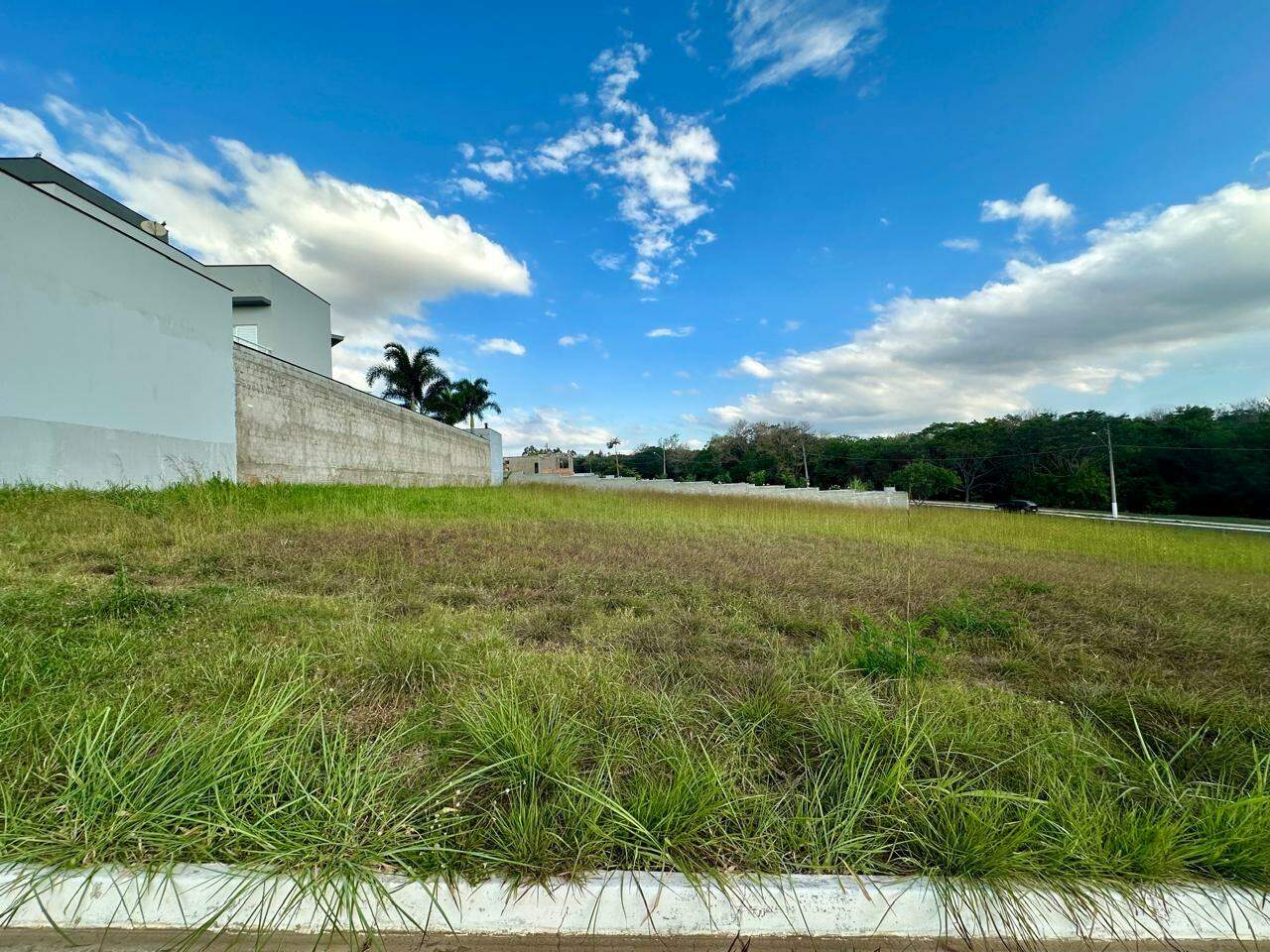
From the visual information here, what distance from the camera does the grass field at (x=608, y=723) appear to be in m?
1.37

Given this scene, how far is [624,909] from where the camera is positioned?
1.25 meters

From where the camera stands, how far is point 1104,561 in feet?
23.3

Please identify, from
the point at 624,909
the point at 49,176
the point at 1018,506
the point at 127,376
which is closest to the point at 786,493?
the point at 1018,506

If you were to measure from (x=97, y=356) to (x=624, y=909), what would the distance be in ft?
38.3

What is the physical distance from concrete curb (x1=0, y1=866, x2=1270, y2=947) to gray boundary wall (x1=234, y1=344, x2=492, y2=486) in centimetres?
1265

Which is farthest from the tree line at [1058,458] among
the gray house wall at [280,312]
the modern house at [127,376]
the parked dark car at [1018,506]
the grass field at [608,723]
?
the gray house wall at [280,312]

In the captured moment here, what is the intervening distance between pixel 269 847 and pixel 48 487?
9558 mm

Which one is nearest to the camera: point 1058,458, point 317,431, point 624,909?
point 624,909

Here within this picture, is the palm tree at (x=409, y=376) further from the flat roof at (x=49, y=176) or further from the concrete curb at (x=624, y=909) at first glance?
the concrete curb at (x=624, y=909)

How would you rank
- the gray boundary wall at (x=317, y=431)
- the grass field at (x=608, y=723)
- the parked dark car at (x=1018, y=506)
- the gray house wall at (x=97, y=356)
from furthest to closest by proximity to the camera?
the parked dark car at (x=1018, y=506) → the gray boundary wall at (x=317, y=431) → the gray house wall at (x=97, y=356) → the grass field at (x=608, y=723)

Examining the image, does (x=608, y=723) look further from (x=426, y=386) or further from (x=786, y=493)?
(x=426, y=386)

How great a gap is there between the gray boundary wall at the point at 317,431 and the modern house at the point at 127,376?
5 centimetres

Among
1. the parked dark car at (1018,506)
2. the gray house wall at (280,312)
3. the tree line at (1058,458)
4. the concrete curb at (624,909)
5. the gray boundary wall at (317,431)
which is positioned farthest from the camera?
the parked dark car at (1018,506)

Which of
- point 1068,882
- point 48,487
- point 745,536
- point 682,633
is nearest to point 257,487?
point 48,487
